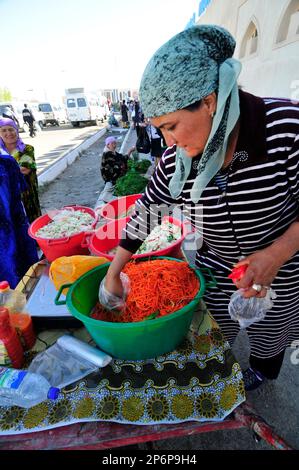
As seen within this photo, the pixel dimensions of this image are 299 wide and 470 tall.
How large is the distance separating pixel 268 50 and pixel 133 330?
7.59 metres

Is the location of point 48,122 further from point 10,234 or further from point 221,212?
point 221,212

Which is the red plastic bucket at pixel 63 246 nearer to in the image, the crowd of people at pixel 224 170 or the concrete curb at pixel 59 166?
the crowd of people at pixel 224 170

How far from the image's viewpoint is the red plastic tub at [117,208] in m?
2.53

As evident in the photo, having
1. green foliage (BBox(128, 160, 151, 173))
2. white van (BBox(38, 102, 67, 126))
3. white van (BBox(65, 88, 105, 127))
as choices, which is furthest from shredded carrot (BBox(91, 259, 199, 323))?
white van (BBox(38, 102, 67, 126))

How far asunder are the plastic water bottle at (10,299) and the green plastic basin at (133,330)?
39 centimetres

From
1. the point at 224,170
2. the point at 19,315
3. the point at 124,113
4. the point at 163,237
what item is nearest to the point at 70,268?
the point at 19,315

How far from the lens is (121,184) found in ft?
17.3

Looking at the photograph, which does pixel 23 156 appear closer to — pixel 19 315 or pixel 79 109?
pixel 19 315

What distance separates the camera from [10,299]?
138 centimetres

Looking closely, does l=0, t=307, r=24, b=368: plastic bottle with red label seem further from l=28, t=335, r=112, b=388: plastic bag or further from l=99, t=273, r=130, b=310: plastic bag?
l=99, t=273, r=130, b=310: plastic bag

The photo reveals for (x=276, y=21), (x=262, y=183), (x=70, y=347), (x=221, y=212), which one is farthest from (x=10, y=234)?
(x=276, y=21)

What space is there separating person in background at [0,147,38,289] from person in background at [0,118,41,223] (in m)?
0.75

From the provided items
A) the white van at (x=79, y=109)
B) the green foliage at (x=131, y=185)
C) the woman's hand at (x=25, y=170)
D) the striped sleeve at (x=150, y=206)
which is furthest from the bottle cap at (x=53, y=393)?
the white van at (x=79, y=109)

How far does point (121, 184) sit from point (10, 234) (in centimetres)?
282
